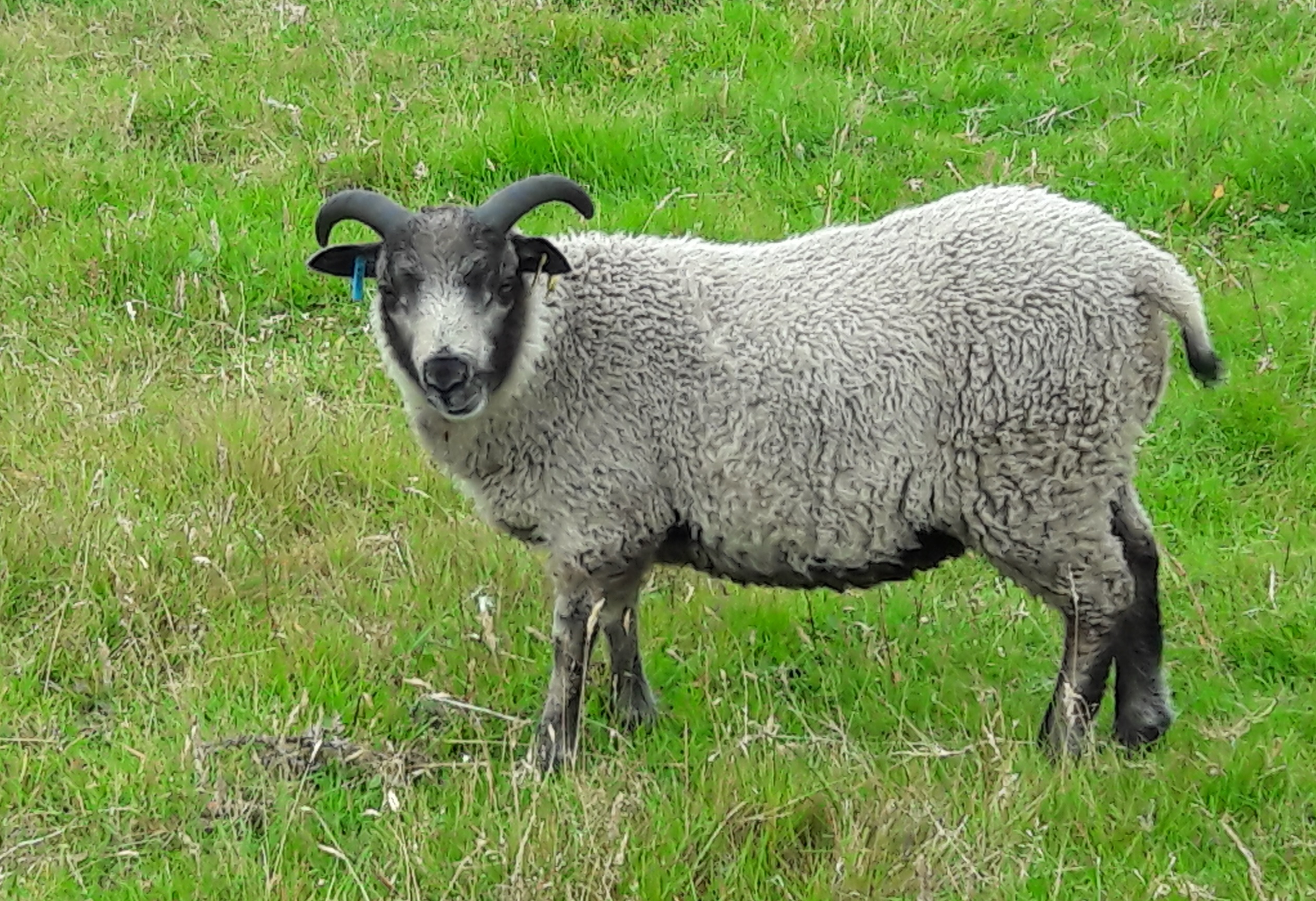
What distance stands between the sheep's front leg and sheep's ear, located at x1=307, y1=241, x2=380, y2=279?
3.57 feet

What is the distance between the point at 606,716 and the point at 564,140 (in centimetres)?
366

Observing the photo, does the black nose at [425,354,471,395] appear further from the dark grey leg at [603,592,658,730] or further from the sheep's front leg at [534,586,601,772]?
the dark grey leg at [603,592,658,730]

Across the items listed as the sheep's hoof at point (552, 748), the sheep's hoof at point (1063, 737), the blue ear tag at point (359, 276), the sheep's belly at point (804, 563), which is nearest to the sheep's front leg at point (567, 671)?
the sheep's hoof at point (552, 748)

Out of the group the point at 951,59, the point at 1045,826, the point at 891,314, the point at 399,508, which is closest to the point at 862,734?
the point at 1045,826

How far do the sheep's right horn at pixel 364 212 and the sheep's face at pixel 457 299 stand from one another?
0.04m

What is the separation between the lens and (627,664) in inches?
166

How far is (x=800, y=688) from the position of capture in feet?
14.2

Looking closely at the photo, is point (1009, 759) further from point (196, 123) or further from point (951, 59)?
point (196, 123)

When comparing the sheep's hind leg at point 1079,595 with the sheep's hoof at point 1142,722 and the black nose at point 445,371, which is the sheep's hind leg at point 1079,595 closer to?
the sheep's hoof at point 1142,722

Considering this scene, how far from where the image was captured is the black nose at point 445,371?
12.0ft

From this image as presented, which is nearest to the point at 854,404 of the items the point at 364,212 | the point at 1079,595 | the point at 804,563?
the point at 804,563

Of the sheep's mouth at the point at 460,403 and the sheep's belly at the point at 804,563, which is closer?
the sheep's mouth at the point at 460,403

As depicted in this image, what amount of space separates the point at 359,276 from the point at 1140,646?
2.48 meters

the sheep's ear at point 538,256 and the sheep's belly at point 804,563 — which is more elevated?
the sheep's ear at point 538,256
